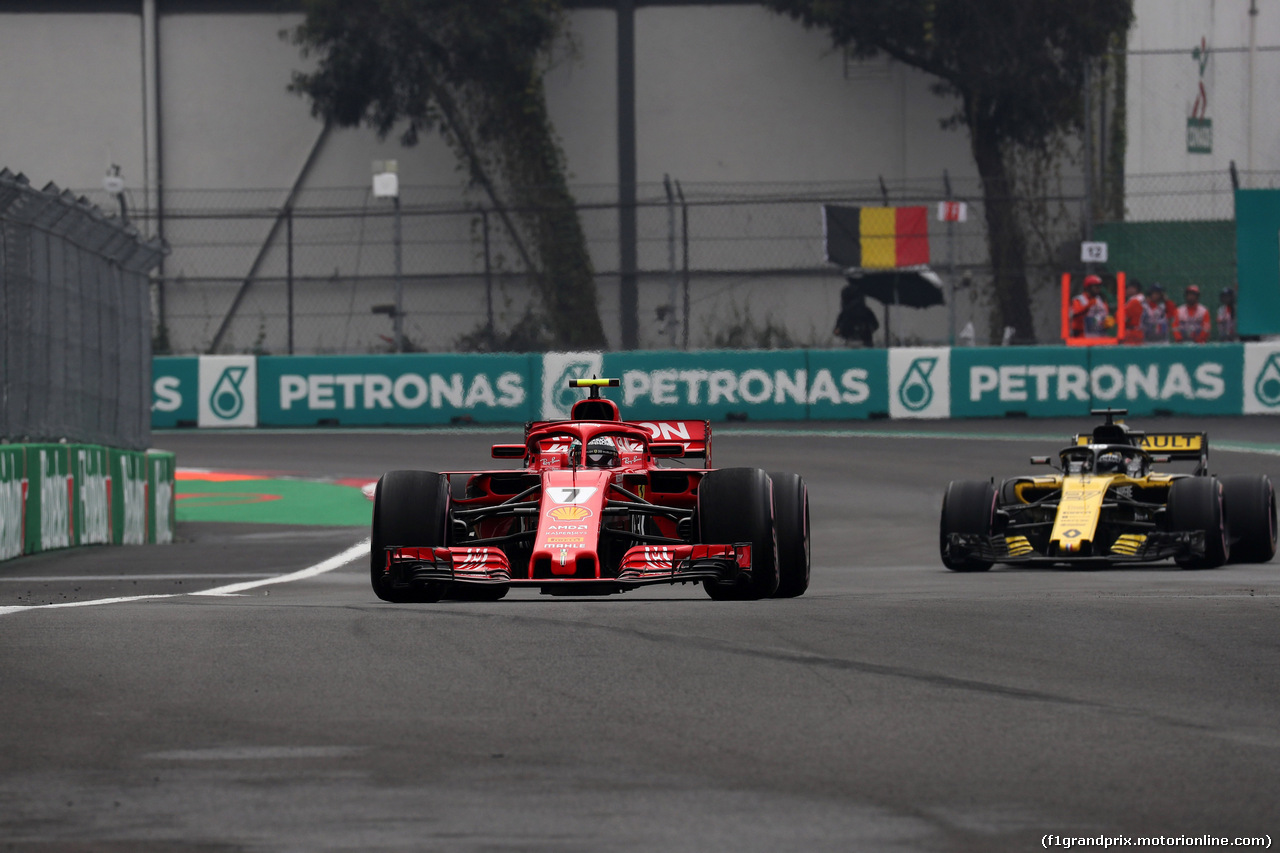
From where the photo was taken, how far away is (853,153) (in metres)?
34.1

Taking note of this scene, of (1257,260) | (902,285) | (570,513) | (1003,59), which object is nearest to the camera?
(570,513)

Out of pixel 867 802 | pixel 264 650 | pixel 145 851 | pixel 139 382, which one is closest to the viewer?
pixel 145 851

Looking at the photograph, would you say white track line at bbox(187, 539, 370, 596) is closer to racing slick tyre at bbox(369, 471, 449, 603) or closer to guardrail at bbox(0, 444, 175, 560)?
racing slick tyre at bbox(369, 471, 449, 603)

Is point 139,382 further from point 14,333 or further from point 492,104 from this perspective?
point 492,104

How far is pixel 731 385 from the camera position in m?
24.9

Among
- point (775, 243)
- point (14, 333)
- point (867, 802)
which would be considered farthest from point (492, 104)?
point (867, 802)

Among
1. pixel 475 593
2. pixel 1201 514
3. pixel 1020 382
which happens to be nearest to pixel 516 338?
pixel 1020 382

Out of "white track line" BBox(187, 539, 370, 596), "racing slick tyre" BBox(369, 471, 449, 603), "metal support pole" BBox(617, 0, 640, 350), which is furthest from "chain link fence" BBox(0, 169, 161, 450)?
"metal support pole" BBox(617, 0, 640, 350)

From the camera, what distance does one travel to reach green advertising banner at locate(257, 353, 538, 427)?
25031 millimetres

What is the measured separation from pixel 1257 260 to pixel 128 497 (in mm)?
16698

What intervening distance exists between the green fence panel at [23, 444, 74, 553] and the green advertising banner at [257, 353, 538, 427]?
439 inches

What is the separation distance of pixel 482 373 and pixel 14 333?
11944 millimetres

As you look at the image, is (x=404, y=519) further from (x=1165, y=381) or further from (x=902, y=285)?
(x=902, y=285)

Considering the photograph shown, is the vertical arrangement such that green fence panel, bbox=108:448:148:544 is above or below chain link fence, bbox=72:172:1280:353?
below
